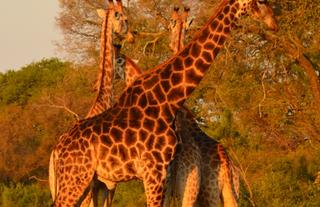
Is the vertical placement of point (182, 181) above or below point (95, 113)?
below

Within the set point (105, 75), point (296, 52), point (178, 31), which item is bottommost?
point (105, 75)

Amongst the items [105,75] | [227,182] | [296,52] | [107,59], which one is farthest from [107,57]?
[296,52]

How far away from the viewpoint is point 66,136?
1002 centimetres

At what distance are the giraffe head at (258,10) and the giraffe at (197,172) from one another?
1.55 m

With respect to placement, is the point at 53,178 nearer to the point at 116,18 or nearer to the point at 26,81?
the point at 116,18

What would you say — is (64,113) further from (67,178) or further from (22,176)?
(67,178)

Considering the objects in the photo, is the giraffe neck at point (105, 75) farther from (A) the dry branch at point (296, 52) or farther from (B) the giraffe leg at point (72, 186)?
(A) the dry branch at point (296, 52)

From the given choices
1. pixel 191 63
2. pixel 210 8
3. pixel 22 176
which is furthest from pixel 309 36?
pixel 191 63

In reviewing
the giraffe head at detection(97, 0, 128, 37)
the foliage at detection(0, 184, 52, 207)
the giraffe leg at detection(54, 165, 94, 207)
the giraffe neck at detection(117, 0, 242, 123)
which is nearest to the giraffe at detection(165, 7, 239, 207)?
the giraffe neck at detection(117, 0, 242, 123)

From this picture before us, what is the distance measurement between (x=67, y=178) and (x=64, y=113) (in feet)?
67.6

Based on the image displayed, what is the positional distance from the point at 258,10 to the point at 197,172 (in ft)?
6.49

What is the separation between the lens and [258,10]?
10086 mm

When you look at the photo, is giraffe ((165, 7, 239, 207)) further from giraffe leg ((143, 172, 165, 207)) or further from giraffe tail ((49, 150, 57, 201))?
giraffe tail ((49, 150, 57, 201))

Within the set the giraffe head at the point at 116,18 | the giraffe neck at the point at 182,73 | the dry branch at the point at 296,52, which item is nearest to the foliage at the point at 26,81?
the dry branch at the point at 296,52
